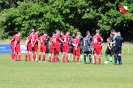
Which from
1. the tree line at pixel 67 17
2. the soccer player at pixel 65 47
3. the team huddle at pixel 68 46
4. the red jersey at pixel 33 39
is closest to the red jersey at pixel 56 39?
the team huddle at pixel 68 46

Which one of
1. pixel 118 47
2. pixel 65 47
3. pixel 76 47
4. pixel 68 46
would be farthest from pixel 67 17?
pixel 118 47

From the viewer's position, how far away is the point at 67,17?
251 feet

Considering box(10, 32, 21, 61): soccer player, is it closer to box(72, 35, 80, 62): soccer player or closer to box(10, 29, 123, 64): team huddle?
box(10, 29, 123, 64): team huddle

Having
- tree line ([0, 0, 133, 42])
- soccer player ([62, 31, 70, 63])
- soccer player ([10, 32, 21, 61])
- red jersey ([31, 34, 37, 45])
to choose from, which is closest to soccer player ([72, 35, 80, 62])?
soccer player ([62, 31, 70, 63])

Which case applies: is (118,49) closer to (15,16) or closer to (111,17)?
(111,17)

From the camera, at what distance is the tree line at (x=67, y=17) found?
6981 cm

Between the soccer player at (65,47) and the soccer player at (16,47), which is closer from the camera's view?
the soccer player at (65,47)

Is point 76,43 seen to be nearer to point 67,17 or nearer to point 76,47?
point 76,47

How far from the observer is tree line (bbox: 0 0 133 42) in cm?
6981

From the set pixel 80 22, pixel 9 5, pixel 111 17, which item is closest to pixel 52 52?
pixel 111 17

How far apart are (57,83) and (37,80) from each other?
124 centimetres

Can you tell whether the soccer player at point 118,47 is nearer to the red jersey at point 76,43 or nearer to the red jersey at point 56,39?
the red jersey at point 76,43

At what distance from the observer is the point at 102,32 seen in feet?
232

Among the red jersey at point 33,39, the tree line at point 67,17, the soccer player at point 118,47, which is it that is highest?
the tree line at point 67,17
